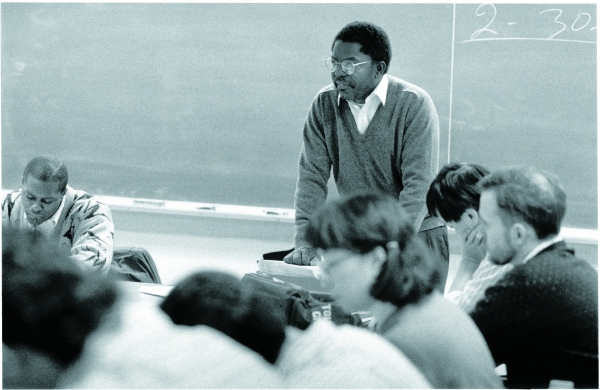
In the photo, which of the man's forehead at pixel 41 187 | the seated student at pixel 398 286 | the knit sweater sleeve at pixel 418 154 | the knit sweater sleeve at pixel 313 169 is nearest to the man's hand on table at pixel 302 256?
the knit sweater sleeve at pixel 313 169

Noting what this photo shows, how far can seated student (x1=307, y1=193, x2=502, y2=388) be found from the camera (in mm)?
1295

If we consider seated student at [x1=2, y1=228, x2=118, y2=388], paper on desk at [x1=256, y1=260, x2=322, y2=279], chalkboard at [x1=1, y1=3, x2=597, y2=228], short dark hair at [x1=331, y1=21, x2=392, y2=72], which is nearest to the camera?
seated student at [x1=2, y1=228, x2=118, y2=388]

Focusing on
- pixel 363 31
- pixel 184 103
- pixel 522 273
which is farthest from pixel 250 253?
pixel 522 273

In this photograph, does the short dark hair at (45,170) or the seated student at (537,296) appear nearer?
the seated student at (537,296)

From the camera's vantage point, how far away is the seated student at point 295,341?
3.64ft

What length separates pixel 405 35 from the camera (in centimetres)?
348

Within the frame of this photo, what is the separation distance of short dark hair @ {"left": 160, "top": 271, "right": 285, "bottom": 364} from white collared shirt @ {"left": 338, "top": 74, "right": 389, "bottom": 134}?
61.6 inches

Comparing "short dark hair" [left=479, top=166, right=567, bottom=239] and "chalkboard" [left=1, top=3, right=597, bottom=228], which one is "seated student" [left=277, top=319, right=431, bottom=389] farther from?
"chalkboard" [left=1, top=3, right=597, bottom=228]

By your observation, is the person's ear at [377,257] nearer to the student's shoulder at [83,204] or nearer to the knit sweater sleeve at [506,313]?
the knit sweater sleeve at [506,313]

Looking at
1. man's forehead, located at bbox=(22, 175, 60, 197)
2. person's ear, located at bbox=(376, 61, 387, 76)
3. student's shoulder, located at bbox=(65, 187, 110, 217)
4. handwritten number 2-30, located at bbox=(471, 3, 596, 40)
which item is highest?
handwritten number 2-30, located at bbox=(471, 3, 596, 40)

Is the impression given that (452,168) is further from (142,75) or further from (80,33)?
(80,33)

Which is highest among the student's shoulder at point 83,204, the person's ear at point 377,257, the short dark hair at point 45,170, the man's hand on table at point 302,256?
the person's ear at point 377,257

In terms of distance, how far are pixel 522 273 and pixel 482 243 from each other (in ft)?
2.07

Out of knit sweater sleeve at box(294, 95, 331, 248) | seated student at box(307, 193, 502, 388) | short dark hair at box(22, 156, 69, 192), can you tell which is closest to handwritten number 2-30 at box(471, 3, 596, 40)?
knit sweater sleeve at box(294, 95, 331, 248)
